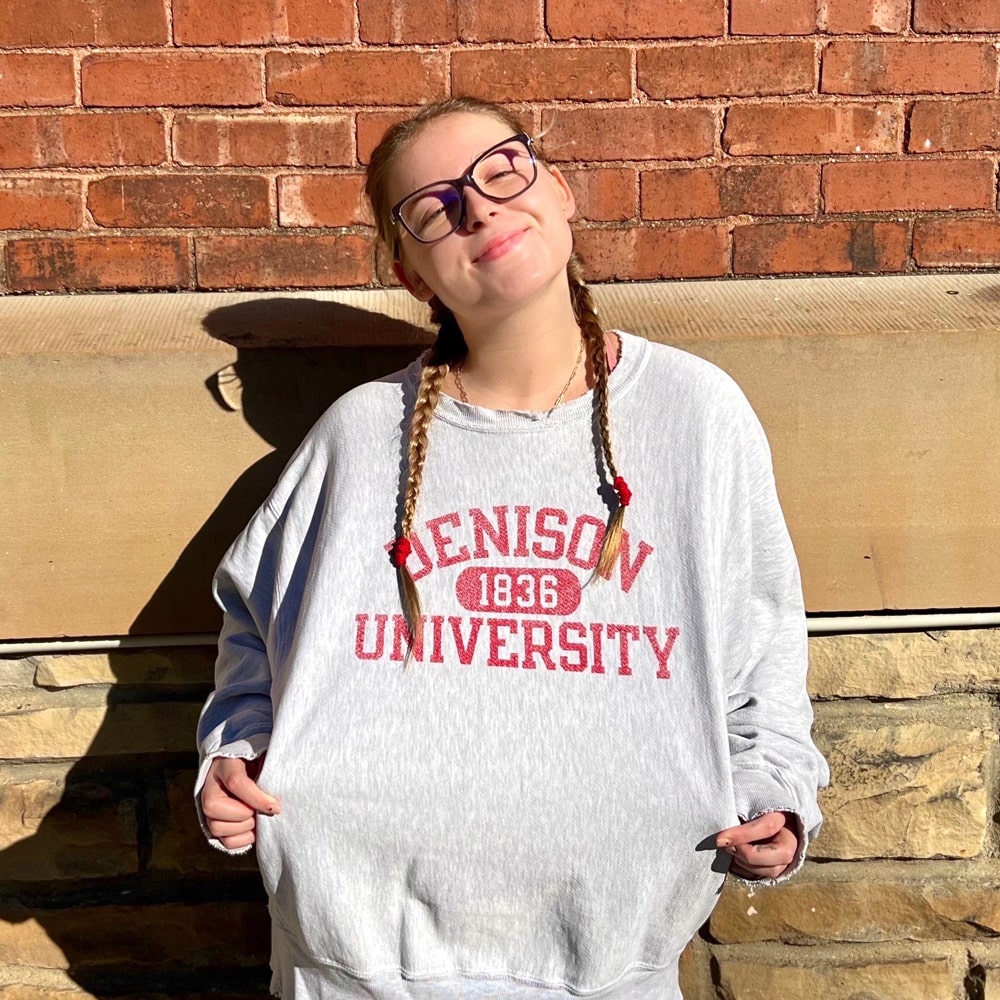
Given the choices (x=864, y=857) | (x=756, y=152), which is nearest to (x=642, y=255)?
(x=756, y=152)

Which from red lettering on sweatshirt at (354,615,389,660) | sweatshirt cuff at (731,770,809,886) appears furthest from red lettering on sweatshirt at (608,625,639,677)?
red lettering on sweatshirt at (354,615,389,660)

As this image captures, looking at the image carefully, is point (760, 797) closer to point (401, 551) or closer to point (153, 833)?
point (401, 551)

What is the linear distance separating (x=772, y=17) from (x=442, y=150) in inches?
35.5

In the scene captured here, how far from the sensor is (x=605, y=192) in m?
2.19

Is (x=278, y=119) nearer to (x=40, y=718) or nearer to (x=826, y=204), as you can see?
(x=826, y=204)

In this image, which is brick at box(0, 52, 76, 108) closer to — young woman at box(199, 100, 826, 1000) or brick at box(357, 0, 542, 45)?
brick at box(357, 0, 542, 45)

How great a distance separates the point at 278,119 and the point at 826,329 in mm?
1140

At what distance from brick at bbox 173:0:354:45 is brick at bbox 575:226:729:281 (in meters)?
0.63

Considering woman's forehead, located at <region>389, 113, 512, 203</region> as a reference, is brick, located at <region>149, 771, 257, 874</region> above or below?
below

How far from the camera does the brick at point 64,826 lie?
7.08 ft

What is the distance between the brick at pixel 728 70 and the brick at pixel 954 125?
226 millimetres

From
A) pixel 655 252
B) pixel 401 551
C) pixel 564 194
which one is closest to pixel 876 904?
pixel 401 551

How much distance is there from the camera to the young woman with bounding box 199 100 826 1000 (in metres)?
1.57

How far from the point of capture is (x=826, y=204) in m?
2.19
